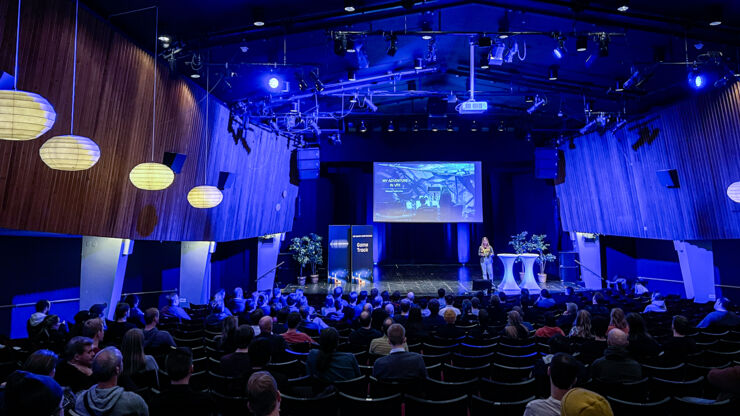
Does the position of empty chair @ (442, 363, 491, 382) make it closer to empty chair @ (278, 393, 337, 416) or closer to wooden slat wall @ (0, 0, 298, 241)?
empty chair @ (278, 393, 337, 416)

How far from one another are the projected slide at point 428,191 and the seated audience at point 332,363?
Result: 1479 centimetres

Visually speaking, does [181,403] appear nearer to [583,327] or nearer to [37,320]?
[583,327]

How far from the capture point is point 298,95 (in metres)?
12.9

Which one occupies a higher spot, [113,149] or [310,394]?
[113,149]

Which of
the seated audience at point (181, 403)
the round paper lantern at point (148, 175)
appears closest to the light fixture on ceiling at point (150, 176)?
the round paper lantern at point (148, 175)

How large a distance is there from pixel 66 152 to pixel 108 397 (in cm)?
270

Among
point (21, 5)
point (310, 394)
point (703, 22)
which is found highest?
point (703, 22)

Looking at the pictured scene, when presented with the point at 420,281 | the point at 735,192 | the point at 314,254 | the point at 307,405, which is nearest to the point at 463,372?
the point at 307,405

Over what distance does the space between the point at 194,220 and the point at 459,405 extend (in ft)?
28.7

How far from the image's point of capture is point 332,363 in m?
4.18

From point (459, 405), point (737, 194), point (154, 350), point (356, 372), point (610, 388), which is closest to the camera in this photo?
point (459, 405)

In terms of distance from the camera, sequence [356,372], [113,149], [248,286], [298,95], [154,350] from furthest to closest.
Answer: [248,286]
[298,95]
[113,149]
[154,350]
[356,372]

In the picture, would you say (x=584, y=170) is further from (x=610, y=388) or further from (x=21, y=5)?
(x=21, y=5)

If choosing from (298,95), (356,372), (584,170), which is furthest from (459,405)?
(584,170)
